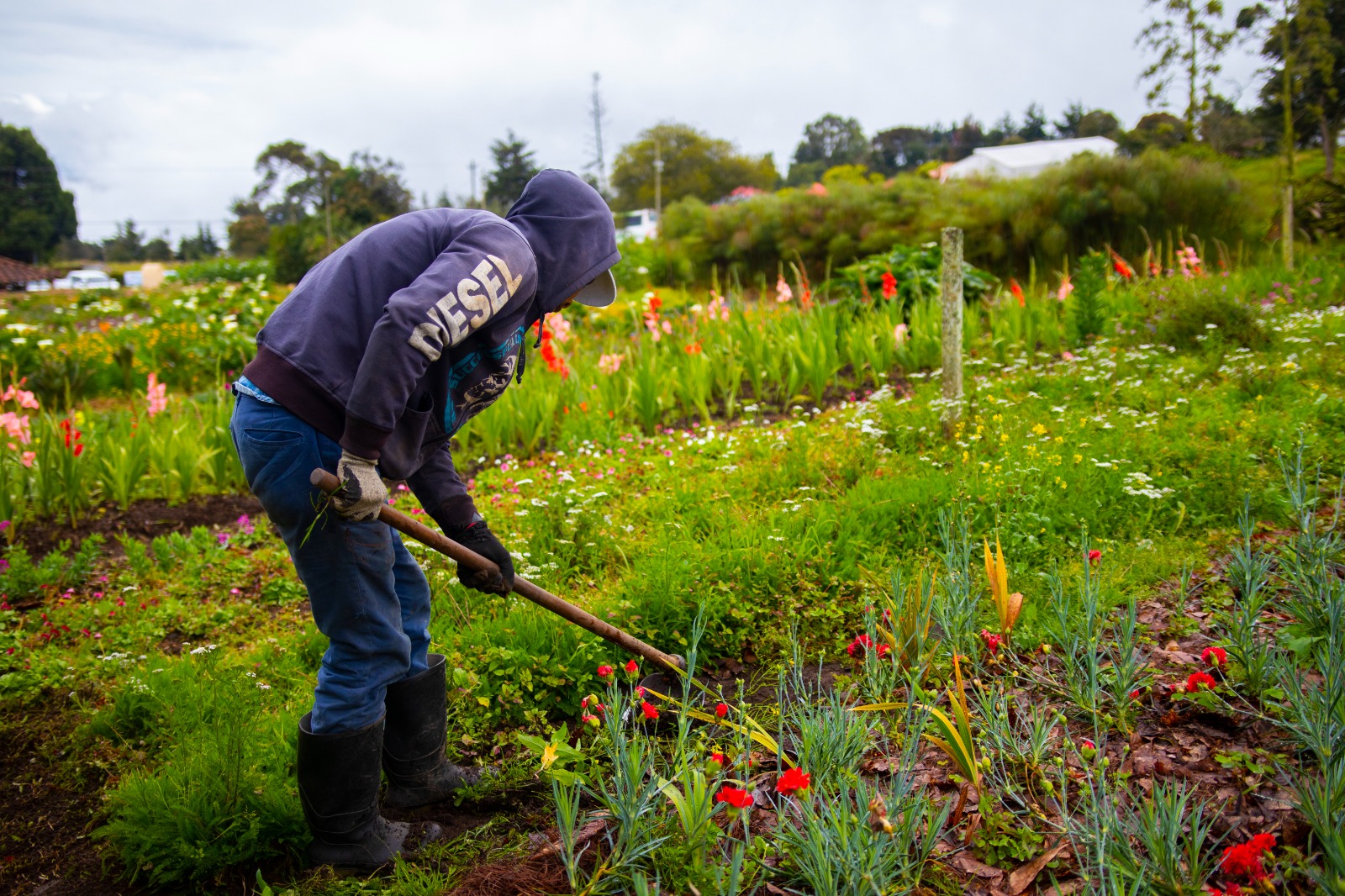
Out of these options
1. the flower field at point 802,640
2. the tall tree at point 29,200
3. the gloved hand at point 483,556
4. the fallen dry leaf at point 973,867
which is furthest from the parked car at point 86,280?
the fallen dry leaf at point 973,867

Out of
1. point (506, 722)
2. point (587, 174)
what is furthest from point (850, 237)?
→ point (587, 174)

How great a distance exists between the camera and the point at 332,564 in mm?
2107

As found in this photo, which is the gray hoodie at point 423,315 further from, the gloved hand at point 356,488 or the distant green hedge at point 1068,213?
the distant green hedge at point 1068,213

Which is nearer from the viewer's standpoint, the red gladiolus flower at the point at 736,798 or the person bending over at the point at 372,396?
the red gladiolus flower at the point at 736,798

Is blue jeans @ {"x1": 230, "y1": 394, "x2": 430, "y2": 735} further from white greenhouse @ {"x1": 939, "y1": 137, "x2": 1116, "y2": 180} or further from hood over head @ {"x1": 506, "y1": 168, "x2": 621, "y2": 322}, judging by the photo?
white greenhouse @ {"x1": 939, "y1": 137, "x2": 1116, "y2": 180}

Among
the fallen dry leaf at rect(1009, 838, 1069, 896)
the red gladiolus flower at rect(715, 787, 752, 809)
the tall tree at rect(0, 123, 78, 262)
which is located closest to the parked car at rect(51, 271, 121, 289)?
the tall tree at rect(0, 123, 78, 262)

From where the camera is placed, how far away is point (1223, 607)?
112 inches

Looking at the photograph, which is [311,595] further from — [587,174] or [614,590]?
[587,174]

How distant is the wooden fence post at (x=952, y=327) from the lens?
4.57 metres

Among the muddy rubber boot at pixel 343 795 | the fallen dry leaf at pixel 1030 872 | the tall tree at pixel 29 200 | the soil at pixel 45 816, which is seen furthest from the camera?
the tall tree at pixel 29 200

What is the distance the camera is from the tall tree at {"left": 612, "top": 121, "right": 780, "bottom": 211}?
45219mm

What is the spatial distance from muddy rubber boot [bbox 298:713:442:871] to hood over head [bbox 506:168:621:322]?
49.7 inches

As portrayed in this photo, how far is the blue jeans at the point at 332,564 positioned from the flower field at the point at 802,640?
18.4 inches

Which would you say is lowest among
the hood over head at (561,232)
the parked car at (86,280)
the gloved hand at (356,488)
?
the gloved hand at (356,488)
